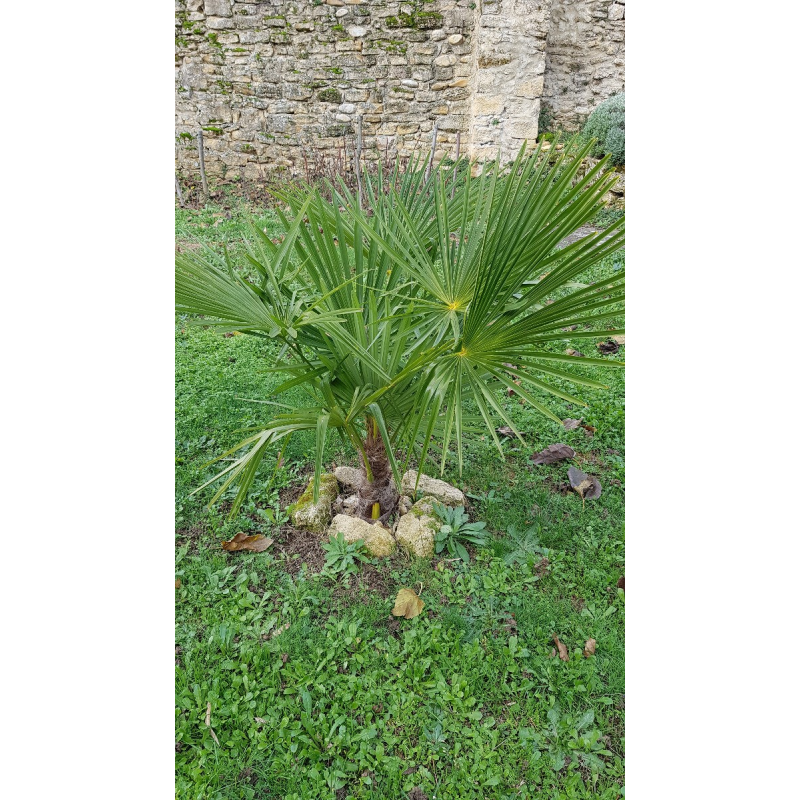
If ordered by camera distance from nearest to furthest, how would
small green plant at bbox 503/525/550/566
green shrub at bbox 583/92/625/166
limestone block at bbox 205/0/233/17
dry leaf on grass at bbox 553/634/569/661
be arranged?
1. dry leaf on grass at bbox 553/634/569/661
2. green shrub at bbox 583/92/625/166
3. small green plant at bbox 503/525/550/566
4. limestone block at bbox 205/0/233/17

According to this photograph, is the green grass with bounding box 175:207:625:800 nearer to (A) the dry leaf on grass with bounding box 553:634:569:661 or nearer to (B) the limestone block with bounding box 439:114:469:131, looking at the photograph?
(A) the dry leaf on grass with bounding box 553:634:569:661

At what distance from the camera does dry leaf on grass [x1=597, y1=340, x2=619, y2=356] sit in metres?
2.19

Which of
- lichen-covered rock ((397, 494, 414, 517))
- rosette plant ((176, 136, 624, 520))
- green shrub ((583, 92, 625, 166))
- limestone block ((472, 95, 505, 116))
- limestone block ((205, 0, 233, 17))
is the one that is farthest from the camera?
limestone block ((205, 0, 233, 17))

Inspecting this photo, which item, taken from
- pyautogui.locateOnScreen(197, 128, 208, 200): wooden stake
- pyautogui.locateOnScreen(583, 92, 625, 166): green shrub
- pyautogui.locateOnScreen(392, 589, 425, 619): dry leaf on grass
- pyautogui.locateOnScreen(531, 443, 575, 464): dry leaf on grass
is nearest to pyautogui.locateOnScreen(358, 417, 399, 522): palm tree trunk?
pyautogui.locateOnScreen(392, 589, 425, 619): dry leaf on grass

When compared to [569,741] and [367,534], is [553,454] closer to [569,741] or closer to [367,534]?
[367,534]

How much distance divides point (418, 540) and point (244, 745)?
591 mm

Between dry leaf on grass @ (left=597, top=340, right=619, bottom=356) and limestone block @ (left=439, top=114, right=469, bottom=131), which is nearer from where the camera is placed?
limestone block @ (left=439, top=114, right=469, bottom=131)

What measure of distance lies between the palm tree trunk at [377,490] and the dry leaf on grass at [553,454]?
51cm

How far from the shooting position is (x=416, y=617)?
48.3 inches

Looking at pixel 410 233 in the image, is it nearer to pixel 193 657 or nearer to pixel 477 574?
pixel 477 574

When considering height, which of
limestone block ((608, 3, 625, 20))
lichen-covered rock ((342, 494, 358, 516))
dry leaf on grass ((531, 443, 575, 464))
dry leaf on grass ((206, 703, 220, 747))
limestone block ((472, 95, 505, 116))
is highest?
limestone block ((608, 3, 625, 20))

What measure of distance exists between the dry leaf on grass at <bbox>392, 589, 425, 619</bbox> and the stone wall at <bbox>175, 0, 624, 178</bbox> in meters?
1.37

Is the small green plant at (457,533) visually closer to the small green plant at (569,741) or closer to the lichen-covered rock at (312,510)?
the lichen-covered rock at (312,510)

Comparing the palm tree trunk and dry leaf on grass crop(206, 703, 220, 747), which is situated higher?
the palm tree trunk
